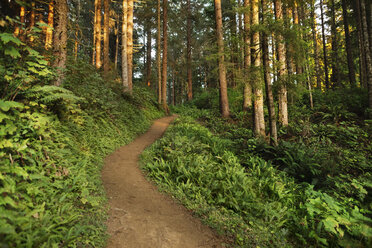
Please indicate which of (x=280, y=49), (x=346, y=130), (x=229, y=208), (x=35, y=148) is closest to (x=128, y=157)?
(x=35, y=148)

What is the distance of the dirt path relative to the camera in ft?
10.8

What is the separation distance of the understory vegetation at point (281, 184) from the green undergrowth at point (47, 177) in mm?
2036


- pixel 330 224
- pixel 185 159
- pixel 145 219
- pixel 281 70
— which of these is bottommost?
pixel 330 224

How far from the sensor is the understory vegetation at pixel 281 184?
3834 mm

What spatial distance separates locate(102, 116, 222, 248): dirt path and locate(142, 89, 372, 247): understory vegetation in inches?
14.1

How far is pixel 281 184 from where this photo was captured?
558 centimetres

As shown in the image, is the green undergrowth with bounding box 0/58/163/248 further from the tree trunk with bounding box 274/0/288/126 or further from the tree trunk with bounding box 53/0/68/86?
the tree trunk with bounding box 274/0/288/126

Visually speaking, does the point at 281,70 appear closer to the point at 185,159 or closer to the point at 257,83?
the point at 257,83

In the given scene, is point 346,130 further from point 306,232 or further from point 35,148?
point 35,148

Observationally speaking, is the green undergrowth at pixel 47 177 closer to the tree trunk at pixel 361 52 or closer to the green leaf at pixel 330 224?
the green leaf at pixel 330 224

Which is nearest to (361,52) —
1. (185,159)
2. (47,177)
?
(185,159)

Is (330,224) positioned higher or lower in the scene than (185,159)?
lower

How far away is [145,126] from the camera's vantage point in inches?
476

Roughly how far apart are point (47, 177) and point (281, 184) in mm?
6031
